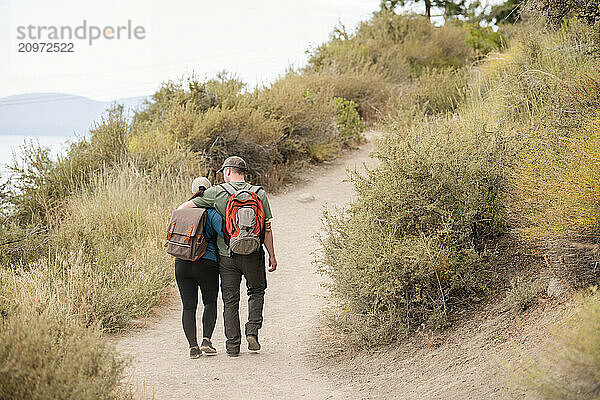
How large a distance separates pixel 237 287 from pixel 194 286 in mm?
417

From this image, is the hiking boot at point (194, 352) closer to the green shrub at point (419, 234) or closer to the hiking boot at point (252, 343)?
the hiking boot at point (252, 343)

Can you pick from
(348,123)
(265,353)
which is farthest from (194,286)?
(348,123)

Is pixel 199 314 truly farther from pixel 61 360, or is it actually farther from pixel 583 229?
pixel 583 229

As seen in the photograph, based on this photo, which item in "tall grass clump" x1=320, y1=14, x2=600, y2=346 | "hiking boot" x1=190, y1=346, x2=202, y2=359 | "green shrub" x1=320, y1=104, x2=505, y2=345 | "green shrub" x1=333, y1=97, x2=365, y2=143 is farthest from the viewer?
"green shrub" x1=333, y1=97, x2=365, y2=143

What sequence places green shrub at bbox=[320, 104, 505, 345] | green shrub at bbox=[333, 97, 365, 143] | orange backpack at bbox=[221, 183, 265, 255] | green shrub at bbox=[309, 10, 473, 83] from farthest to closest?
green shrub at bbox=[309, 10, 473, 83]
green shrub at bbox=[333, 97, 365, 143]
orange backpack at bbox=[221, 183, 265, 255]
green shrub at bbox=[320, 104, 505, 345]

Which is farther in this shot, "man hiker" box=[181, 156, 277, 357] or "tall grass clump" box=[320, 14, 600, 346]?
"man hiker" box=[181, 156, 277, 357]

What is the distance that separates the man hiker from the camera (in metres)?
5.61

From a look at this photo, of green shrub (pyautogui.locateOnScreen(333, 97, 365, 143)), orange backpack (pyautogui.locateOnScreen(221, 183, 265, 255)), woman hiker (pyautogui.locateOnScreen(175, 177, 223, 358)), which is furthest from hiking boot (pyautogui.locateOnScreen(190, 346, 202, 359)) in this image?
green shrub (pyautogui.locateOnScreen(333, 97, 365, 143))

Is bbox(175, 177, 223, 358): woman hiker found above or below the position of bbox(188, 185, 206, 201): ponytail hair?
below

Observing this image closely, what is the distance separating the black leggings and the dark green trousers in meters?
0.11

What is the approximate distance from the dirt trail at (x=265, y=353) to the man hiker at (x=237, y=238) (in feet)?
1.18

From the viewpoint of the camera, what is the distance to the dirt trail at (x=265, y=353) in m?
5.00

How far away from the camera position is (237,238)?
5547 millimetres

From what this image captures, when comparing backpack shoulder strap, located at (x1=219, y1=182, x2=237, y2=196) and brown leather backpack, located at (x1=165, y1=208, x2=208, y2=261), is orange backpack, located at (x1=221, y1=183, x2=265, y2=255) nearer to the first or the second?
backpack shoulder strap, located at (x1=219, y1=182, x2=237, y2=196)
